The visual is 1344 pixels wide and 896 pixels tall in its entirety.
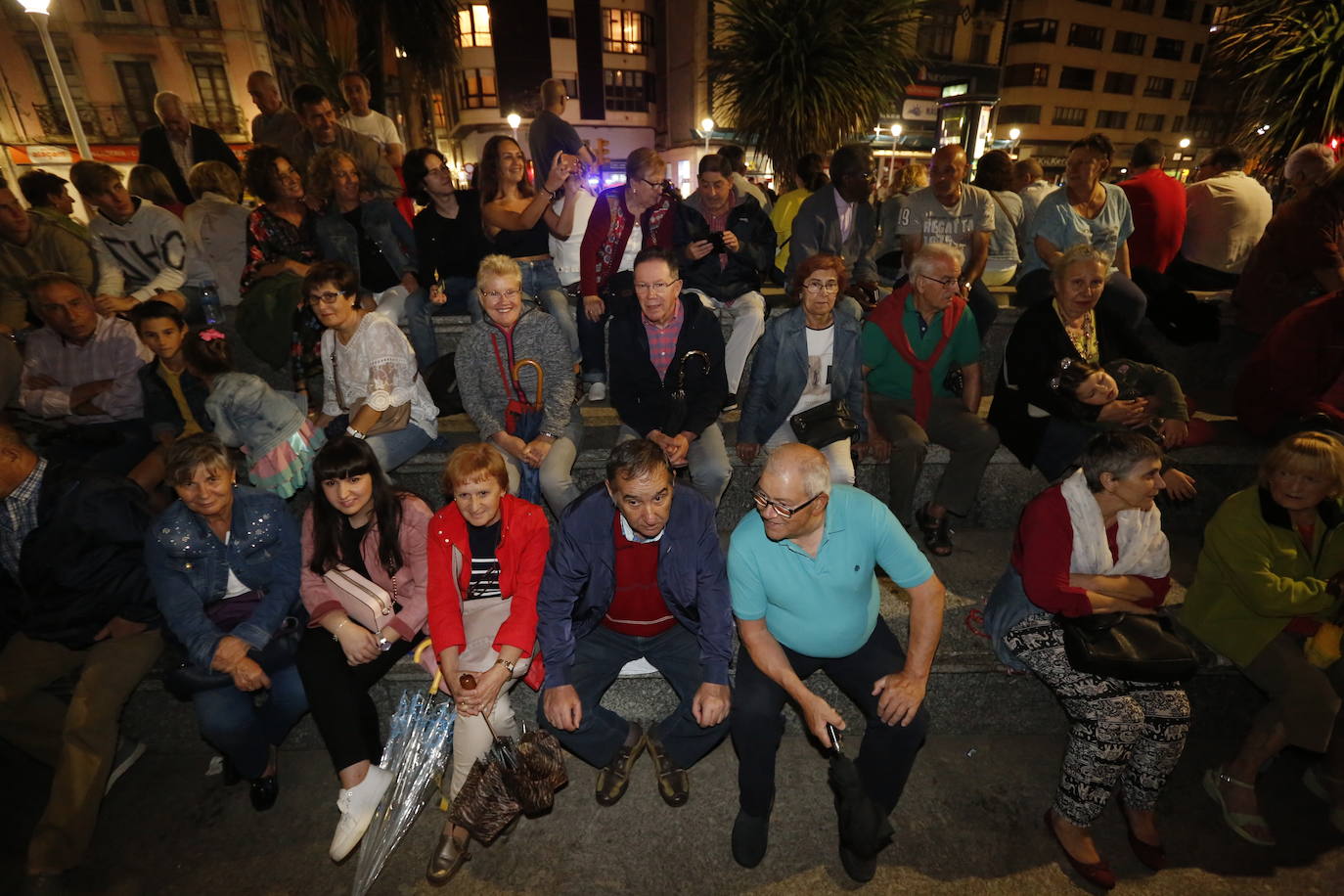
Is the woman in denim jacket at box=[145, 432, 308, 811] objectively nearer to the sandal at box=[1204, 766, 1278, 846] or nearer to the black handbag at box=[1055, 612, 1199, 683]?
the black handbag at box=[1055, 612, 1199, 683]

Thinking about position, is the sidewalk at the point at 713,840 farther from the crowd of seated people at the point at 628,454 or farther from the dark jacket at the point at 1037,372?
the dark jacket at the point at 1037,372

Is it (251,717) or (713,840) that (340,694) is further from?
(713,840)

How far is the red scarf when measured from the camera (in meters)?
4.04

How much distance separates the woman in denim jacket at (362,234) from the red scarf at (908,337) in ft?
12.5

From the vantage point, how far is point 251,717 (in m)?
2.94

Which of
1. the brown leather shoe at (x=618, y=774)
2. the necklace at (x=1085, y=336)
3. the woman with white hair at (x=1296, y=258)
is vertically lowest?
the brown leather shoe at (x=618, y=774)

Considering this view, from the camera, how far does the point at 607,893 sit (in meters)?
2.61

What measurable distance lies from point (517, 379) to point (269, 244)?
2.83 m

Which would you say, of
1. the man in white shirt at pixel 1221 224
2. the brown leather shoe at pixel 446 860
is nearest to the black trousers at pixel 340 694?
the brown leather shoe at pixel 446 860

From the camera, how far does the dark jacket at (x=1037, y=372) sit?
374 centimetres

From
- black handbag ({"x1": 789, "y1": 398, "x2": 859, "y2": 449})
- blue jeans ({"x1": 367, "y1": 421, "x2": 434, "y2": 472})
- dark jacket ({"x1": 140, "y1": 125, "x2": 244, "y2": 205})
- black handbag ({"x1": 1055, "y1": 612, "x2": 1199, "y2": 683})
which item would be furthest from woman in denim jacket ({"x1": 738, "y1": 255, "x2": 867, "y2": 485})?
dark jacket ({"x1": 140, "y1": 125, "x2": 244, "y2": 205})

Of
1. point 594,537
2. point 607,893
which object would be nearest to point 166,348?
point 594,537

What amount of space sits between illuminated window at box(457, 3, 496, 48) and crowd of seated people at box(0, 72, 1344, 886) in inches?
1152

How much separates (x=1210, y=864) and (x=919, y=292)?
131 inches
